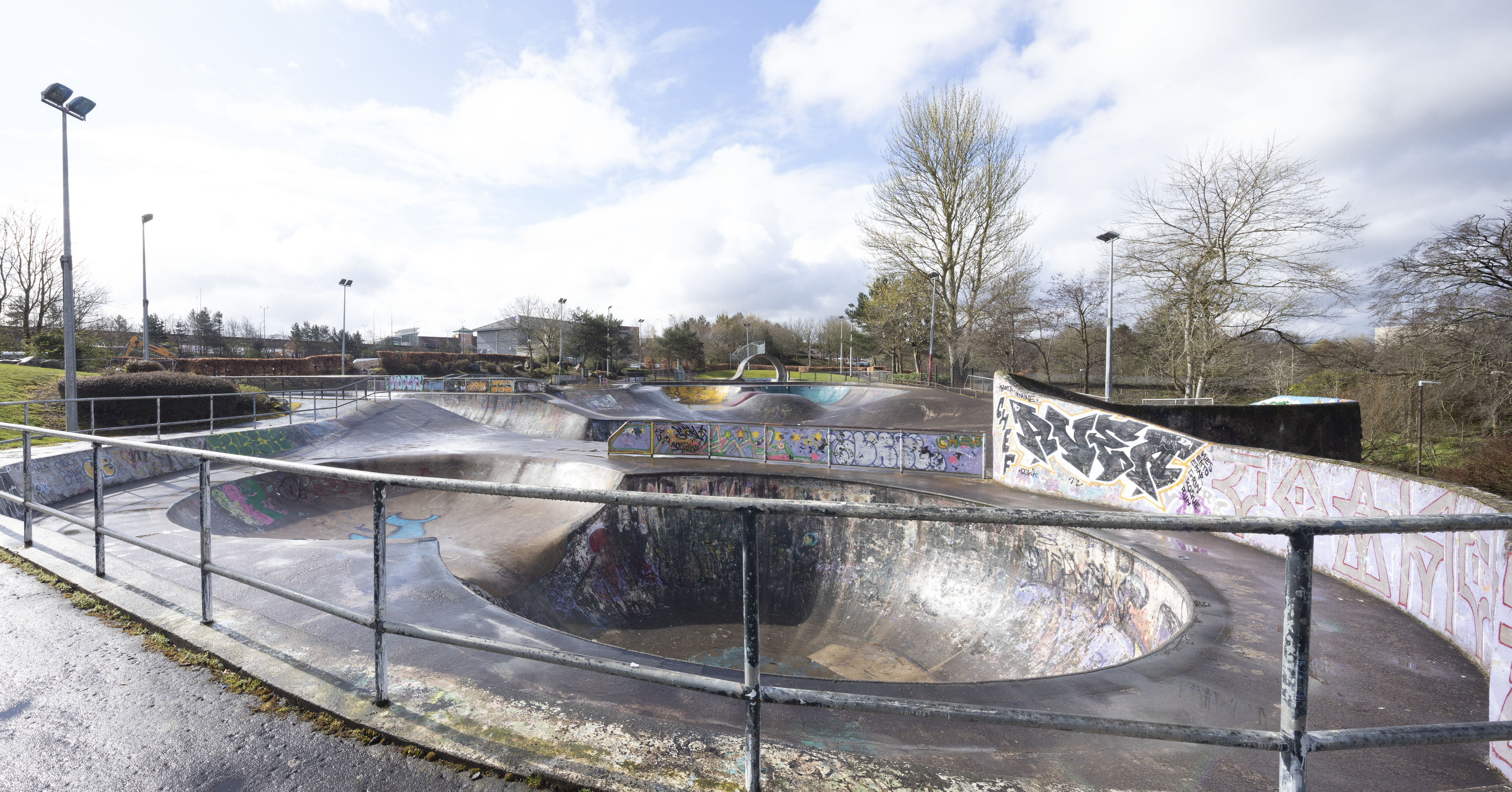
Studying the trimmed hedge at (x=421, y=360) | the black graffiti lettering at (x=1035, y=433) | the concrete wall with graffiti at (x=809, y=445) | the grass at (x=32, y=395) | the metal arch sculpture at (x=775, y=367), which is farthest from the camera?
the trimmed hedge at (x=421, y=360)

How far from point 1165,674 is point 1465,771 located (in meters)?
1.51

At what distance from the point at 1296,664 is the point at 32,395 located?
30550mm

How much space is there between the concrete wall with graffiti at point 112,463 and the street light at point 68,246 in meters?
1.39

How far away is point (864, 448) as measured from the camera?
48.8 feet

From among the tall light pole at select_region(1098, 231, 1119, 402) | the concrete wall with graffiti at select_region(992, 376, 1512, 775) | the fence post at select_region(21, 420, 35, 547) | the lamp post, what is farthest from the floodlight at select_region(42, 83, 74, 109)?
the lamp post

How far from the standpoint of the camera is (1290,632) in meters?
1.73

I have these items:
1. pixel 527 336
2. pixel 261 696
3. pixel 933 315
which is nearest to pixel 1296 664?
pixel 261 696

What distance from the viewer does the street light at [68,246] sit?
1356 cm

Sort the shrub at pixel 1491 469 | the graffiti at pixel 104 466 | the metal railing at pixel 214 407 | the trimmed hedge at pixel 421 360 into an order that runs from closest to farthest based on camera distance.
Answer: the graffiti at pixel 104 466, the shrub at pixel 1491 469, the metal railing at pixel 214 407, the trimmed hedge at pixel 421 360

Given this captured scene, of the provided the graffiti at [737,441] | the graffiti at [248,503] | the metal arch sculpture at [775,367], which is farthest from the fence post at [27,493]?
the metal arch sculpture at [775,367]

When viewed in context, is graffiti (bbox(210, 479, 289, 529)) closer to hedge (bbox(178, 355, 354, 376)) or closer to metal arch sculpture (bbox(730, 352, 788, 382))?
hedge (bbox(178, 355, 354, 376))

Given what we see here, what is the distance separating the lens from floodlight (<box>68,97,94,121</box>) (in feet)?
46.1

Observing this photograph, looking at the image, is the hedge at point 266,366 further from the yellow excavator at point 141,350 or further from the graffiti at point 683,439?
the graffiti at point 683,439

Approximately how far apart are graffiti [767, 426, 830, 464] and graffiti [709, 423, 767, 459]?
206 millimetres
